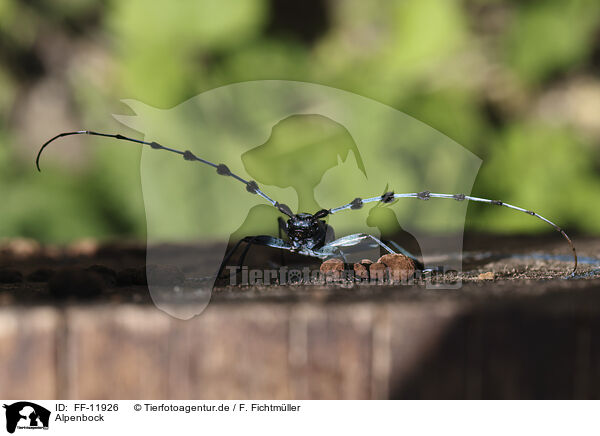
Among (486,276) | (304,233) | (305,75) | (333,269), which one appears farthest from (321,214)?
(305,75)

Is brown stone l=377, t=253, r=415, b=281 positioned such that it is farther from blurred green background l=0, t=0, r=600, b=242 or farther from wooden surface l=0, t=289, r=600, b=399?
blurred green background l=0, t=0, r=600, b=242

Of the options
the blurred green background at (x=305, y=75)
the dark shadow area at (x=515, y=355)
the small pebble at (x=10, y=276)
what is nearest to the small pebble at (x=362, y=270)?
the dark shadow area at (x=515, y=355)

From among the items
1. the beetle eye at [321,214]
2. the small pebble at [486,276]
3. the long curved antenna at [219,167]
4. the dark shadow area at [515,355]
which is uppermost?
the long curved antenna at [219,167]

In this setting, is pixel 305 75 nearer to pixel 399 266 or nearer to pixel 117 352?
pixel 399 266

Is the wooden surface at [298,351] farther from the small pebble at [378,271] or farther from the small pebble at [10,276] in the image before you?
the small pebble at [10,276]

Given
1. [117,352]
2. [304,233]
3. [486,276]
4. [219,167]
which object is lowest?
[117,352]

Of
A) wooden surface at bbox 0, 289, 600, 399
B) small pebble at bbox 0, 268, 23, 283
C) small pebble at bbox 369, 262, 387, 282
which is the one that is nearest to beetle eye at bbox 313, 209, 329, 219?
small pebble at bbox 369, 262, 387, 282

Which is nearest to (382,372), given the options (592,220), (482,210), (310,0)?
(482,210)
